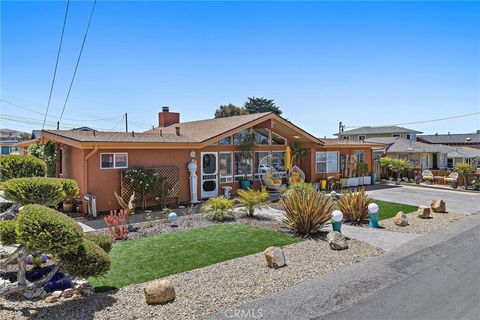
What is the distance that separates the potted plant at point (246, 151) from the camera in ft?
58.1

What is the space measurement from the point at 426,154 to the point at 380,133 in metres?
11.8

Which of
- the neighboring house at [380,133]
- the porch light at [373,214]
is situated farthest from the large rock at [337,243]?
the neighboring house at [380,133]

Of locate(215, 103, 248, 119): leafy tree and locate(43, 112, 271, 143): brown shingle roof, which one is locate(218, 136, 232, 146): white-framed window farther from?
locate(215, 103, 248, 119): leafy tree

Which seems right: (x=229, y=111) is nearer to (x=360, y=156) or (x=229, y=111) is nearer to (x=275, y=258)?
(x=360, y=156)

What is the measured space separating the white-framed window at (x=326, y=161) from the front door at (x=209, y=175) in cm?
732

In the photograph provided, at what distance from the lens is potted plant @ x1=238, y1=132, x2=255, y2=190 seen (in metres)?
17.7

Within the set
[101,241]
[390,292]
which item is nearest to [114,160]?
[101,241]

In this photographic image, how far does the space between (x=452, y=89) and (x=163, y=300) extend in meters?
22.8

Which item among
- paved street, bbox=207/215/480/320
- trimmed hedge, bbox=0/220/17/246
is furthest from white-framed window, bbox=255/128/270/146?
trimmed hedge, bbox=0/220/17/246

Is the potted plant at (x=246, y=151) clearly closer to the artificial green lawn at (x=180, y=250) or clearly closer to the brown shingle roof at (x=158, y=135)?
the brown shingle roof at (x=158, y=135)

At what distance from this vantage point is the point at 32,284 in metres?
5.39

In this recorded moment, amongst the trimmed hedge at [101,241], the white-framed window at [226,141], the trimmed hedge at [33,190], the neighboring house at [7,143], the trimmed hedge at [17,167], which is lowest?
the trimmed hedge at [101,241]

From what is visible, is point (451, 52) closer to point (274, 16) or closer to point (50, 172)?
point (274, 16)

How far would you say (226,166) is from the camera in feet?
57.1
